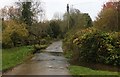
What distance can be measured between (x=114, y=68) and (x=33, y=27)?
129 feet

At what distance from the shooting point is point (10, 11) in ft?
198

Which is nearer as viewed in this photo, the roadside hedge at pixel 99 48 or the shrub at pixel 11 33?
the roadside hedge at pixel 99 48

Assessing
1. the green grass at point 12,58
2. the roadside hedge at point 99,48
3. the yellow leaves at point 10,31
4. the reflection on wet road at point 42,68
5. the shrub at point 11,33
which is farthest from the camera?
the shrub at point 11,33

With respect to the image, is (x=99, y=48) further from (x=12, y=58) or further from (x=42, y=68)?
(x=12, y=58)

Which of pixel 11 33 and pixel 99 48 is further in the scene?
pixel 11 33

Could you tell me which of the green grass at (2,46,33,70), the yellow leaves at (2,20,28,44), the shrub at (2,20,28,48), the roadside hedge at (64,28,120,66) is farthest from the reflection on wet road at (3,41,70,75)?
the shrub at (2,20,28,48)

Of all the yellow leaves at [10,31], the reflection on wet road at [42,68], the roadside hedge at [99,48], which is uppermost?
the yellow leaves at [10,31]

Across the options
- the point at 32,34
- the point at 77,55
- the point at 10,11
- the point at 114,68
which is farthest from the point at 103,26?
the point at 10,11

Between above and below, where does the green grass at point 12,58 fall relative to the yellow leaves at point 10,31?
below

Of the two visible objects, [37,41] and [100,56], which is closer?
[100,56]

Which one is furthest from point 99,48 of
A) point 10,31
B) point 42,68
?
point 10,31

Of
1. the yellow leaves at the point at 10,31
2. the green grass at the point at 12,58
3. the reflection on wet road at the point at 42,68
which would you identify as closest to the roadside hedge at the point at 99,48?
the reflection on wet road at the point at 42,68

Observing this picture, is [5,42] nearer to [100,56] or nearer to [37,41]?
[37,41]

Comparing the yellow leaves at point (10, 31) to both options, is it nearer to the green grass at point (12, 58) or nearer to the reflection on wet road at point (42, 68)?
the green grass at point (12, 58)
